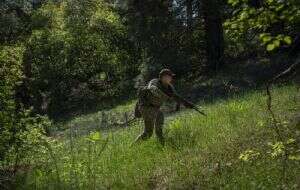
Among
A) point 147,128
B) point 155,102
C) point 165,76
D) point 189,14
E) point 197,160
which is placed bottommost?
point 197,160

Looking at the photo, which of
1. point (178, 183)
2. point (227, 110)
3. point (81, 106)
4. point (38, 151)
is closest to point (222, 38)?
point (81, 106)

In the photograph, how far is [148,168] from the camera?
12.1 m

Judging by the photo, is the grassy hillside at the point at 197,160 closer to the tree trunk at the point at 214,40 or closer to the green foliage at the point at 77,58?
the tree trunk at the point at 214,40

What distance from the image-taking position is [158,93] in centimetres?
1432

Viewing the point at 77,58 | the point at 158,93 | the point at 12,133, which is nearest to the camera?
the point at 12,133

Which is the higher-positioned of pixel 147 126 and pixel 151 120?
pixel 151 120

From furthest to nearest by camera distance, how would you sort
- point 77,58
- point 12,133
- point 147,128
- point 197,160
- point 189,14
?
point 77,58
point 189,14
point 147,128
point 12,133
point 197,160

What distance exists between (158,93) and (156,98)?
0.24 m

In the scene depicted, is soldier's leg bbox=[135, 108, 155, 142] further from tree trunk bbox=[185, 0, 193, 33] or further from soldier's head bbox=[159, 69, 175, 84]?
tree trunk bbox=[185, 0, 193, 33]

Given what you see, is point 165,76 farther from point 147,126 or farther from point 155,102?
point 147,126

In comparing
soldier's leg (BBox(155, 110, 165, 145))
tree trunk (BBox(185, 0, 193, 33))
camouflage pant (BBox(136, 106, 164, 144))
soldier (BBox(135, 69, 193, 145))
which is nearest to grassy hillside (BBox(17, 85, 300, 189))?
soldier's leg (BBox(155, 110, 165, 145))

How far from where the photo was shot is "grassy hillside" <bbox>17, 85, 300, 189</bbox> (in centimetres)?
1011

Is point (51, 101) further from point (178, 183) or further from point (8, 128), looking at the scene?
point (178, 183)

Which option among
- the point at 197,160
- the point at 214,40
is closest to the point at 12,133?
the point at 197,160
